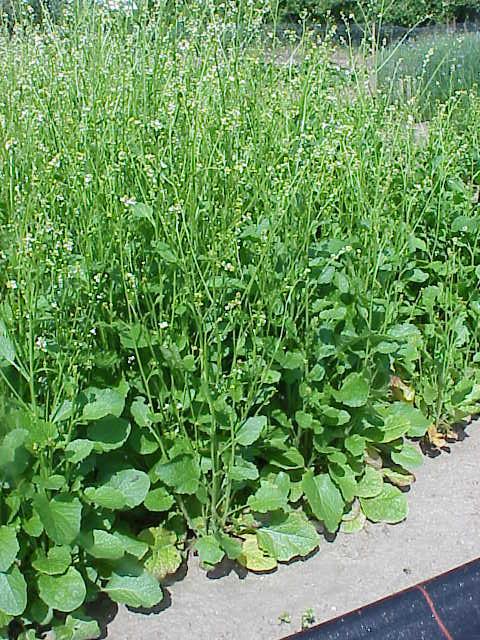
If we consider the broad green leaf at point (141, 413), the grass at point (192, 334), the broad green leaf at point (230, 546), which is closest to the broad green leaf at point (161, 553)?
the grass at point (192, 334)

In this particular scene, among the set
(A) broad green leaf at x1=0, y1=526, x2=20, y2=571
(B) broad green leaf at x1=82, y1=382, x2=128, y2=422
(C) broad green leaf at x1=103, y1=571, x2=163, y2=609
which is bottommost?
(C) broad green leaf at x1=103, y1=571, x2=163, y2=609

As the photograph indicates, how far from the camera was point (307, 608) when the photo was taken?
7.68ft

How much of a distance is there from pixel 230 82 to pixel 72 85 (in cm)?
60

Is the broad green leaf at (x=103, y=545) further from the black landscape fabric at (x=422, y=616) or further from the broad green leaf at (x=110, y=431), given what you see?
the black landscape fabric at (x=422, y=616)

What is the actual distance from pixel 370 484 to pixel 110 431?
94cm

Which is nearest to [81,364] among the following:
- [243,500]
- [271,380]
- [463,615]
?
[271,380]

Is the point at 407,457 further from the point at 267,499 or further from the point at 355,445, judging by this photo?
the point at 267,499

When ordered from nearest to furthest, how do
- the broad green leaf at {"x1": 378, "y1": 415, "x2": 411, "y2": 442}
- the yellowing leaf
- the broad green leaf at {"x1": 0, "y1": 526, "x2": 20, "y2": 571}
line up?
the broad green leaf at {"x1": 0, "y1": 526, "x2": 20, "y2": 571}, the broad green leaf at {"x1": 378, "y1": 415, "x2": 411, "y2": 442}, the yellowing leaf

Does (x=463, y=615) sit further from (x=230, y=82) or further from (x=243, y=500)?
(x=230, y=82)

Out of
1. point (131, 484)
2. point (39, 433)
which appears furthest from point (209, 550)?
point (39, 433)

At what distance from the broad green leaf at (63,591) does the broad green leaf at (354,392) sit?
93 cm

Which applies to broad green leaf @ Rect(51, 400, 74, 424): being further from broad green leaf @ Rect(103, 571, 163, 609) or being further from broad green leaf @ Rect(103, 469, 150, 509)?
broad green leaf @ Rect(103, 571, 163, 609)

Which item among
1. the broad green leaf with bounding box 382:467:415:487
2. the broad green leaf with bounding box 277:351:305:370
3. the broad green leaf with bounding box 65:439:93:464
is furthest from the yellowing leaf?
the broad green leaf with bounding box 65:439:93:464

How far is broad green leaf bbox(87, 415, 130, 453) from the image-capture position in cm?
223
